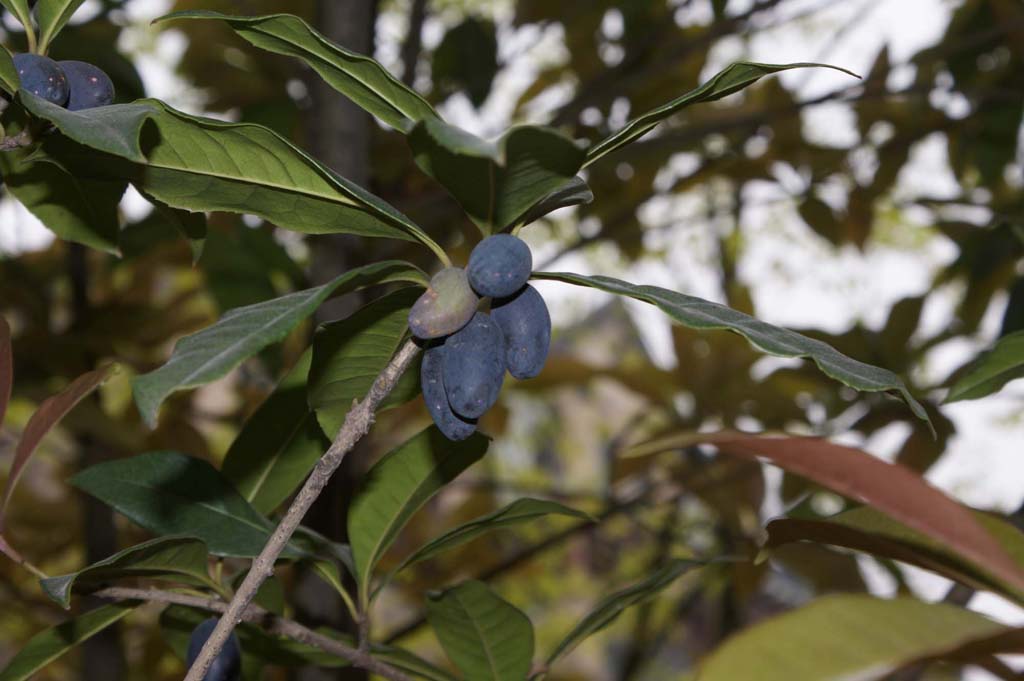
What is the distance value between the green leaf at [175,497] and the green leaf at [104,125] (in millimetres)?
243

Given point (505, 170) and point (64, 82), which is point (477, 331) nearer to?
point (505, 170)

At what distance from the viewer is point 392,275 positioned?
1.36ft

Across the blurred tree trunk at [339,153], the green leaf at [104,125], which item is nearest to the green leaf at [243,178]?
the green leaf at [104,125]

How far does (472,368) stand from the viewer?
0.41m

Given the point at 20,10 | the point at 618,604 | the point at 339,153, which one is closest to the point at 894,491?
the point at 618,604

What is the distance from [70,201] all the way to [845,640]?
511mm

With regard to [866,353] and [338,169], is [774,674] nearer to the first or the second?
[338,169]

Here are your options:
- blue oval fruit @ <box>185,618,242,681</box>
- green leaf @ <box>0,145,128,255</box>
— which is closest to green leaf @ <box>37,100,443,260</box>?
green leaf @ <box>0,145,128,255</box>

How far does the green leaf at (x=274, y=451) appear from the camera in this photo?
60 cm

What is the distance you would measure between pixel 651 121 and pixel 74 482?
381 millimetres

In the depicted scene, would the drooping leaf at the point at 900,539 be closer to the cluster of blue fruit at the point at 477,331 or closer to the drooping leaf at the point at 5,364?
the cluster of blue fruit at the point at 477,331

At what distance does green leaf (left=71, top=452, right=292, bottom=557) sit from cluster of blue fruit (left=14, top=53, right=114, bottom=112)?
0.21 metres

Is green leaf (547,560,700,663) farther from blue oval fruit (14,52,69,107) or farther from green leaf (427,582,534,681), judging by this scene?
blue oval fruit (14,52,69,107)

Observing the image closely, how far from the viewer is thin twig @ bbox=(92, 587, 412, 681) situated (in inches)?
19.9
